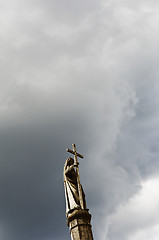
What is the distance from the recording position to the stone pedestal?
14805mm

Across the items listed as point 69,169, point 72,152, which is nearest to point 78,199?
point 69,169

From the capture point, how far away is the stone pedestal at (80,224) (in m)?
14.8

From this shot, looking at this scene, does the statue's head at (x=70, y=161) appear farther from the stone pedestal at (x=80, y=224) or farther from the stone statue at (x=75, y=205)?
the stone pedestal at (x=80, y=224)

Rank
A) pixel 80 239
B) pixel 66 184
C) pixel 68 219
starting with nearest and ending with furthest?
pixel 80 239 → pixel 68 219 → pixel 66 184

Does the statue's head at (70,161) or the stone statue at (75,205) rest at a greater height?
the statue's head at (70,161)

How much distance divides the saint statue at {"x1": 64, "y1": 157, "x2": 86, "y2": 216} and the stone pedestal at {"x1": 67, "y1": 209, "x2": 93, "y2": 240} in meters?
0.42

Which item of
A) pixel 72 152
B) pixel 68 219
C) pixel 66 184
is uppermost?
pixel 72 152

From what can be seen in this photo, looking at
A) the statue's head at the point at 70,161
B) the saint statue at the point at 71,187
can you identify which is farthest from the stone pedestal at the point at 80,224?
the statue's head at the point at 70,161

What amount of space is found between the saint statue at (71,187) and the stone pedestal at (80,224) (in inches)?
16.7

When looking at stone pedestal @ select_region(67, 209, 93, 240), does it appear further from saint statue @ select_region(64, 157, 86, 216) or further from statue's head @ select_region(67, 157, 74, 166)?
statue's head @ select_region(67, 157, 74, 166)

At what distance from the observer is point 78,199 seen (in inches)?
651

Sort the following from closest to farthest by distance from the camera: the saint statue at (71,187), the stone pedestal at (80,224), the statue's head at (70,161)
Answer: the stone pedestal at (80,224)
the saint statue at (71,187)
the statue's head at (70,161)

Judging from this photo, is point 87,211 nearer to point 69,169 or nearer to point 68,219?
point 68,219

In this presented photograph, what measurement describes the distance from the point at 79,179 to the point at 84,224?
3026mm
